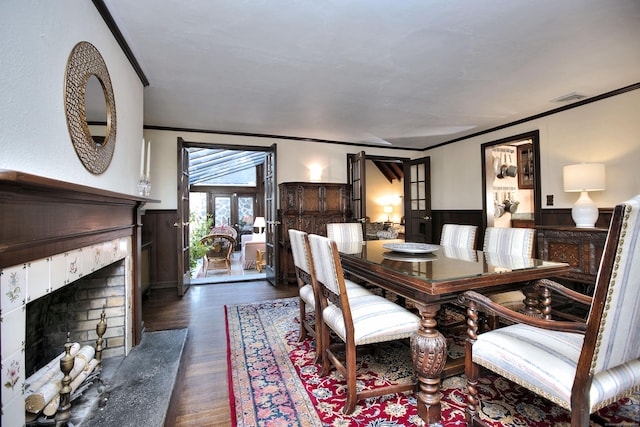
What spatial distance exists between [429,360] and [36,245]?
5.77 feet

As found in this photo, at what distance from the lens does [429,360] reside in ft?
4.91

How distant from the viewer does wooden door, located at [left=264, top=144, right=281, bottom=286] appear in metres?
4.55

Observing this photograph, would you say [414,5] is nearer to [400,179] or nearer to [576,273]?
[576,273]

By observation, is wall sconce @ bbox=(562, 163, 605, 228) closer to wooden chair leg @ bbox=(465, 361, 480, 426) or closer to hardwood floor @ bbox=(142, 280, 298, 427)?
wooden chair leg @ bbox=(465, 361, 480, 426)

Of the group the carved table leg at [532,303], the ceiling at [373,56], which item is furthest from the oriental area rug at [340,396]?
the ceiling at [373,56]

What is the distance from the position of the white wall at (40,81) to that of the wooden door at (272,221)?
281 cm

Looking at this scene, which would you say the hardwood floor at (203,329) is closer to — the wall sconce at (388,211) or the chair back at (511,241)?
the chair back at (511,241)

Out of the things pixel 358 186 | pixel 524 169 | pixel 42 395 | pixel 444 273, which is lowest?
pixel 42 395

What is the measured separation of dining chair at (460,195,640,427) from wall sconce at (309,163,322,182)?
4.14 m

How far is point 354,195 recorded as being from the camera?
201 inches

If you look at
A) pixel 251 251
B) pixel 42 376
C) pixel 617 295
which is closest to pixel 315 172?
pixel 251 251

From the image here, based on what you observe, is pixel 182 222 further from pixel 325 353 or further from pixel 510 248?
pixel 510 248

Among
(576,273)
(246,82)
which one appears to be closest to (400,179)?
(576,273)

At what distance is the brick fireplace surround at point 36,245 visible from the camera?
0.93 meters
